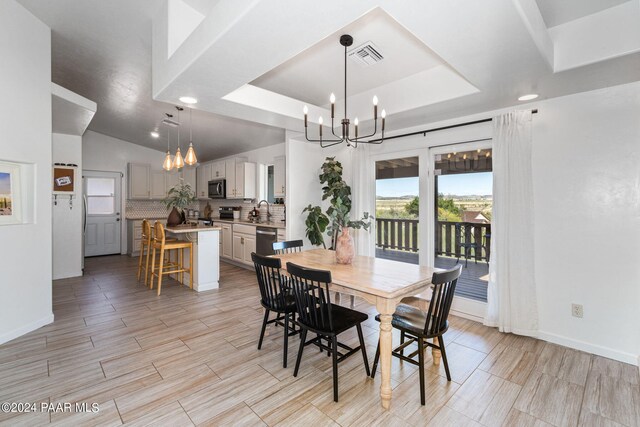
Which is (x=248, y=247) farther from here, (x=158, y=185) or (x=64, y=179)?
(x=158, y=185)

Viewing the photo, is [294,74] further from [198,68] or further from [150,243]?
[150,243]

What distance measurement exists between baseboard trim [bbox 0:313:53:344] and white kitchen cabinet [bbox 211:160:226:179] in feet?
14.2

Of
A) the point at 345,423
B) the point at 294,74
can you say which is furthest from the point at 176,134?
the point at 345,423

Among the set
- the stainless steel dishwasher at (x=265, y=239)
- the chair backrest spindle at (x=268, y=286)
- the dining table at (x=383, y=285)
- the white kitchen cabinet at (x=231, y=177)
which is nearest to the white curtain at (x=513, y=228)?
the dining table at (x=383, y=285)

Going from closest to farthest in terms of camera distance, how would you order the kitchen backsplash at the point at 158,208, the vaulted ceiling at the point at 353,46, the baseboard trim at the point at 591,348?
the vaulted ceiling at the point at 353,46 → the baseboard trim at the point at 591,348 → the kitchen backsplash at the point at 158,208

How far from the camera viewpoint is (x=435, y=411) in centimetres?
190

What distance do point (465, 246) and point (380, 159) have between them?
5.38ft

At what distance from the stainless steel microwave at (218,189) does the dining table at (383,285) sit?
15.1 ft

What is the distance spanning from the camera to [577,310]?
273 centimetres

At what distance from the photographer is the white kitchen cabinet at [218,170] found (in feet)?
22.6

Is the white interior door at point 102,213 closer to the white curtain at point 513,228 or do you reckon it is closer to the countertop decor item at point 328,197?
the countertop decor item at point 328,197

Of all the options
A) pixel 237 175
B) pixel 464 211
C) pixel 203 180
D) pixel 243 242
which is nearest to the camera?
pixel 464 211

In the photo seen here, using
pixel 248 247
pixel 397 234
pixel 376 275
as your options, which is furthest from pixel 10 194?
pixel 397 234

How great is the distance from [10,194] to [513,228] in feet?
16.1
